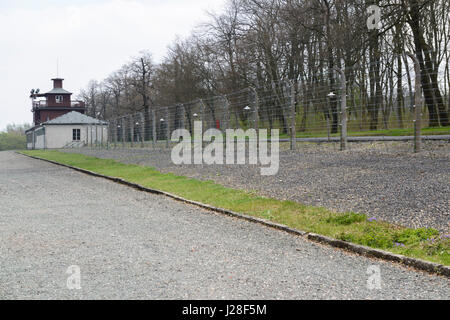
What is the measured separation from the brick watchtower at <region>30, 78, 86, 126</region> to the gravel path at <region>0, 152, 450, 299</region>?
251 feet

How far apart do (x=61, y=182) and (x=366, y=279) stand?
511 inches

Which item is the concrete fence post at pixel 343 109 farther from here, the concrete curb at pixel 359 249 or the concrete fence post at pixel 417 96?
the concrete curb at pixel 359 249

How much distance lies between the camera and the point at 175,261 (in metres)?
5.91

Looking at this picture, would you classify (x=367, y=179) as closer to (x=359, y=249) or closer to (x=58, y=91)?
(x=359, y=249)

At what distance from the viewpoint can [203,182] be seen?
45.6 feet

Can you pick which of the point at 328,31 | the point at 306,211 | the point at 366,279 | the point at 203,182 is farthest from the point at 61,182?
the point at 328,31

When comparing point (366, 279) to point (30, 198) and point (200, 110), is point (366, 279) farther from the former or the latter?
point (200, 110)

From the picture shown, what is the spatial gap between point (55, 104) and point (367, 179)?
259ft

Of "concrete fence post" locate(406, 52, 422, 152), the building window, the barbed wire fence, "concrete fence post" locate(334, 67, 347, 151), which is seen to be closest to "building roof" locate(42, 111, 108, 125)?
the building window

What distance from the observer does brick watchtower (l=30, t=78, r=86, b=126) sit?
82125 mm

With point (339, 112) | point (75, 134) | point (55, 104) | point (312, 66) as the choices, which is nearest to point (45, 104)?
point (55, 104)

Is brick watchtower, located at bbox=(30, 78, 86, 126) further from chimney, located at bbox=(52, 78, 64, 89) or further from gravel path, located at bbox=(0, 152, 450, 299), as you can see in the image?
gravel path, located at bbox=(0, 152, 450, 299)

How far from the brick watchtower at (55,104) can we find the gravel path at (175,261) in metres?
76.6
